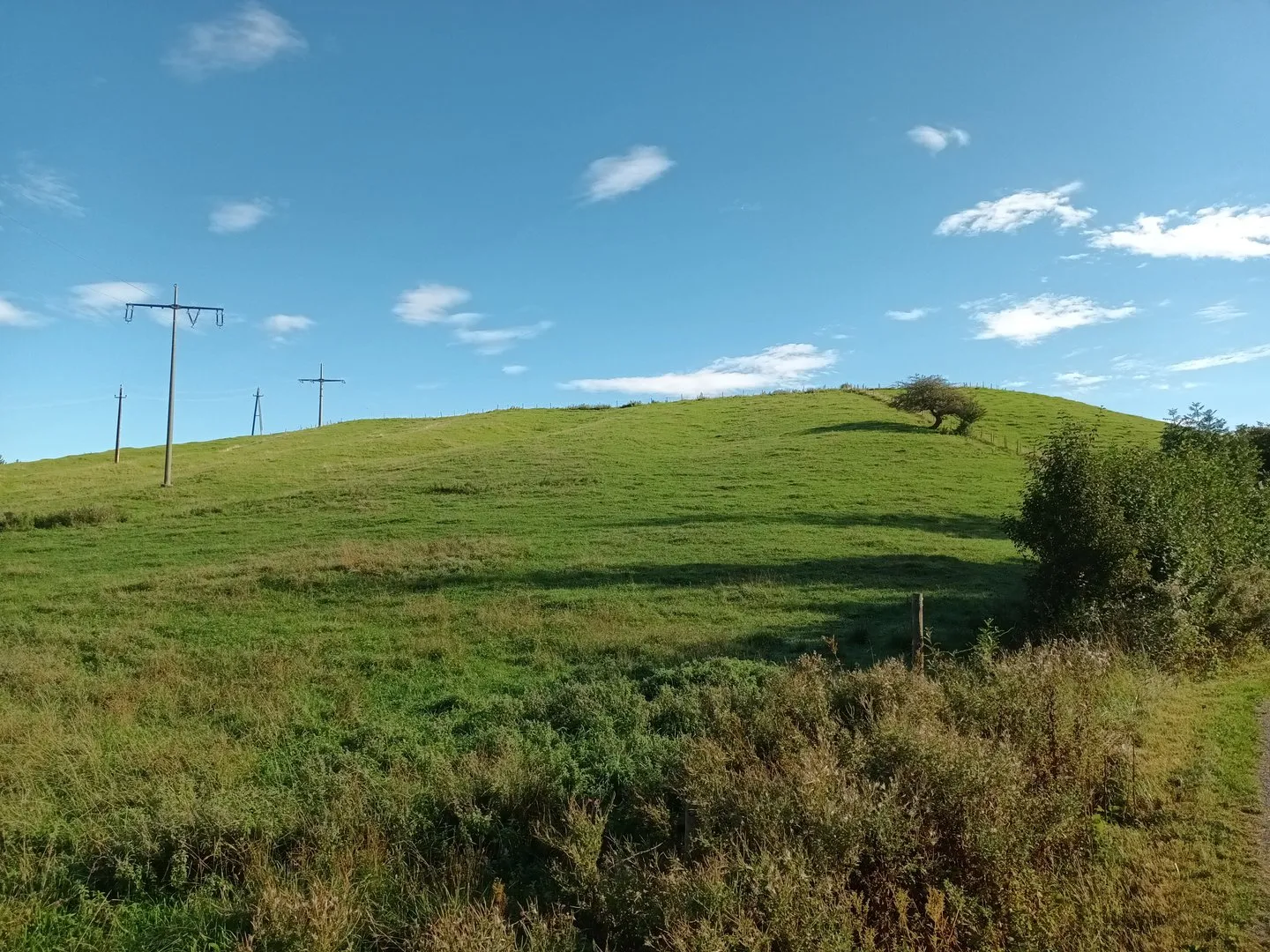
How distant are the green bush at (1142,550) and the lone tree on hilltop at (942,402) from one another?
3998 cm

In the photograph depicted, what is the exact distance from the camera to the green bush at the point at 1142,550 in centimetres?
1407

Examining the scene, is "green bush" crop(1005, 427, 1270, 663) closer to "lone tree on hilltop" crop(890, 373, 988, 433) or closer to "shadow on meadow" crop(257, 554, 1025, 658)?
"shadow on meadow" crop(257, 554, 1025, 658)

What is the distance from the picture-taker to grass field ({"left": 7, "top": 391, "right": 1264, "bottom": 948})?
9891mm

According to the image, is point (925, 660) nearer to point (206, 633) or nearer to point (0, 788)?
point (0, 788)

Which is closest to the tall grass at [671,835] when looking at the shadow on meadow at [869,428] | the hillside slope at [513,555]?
the hillside slope at [513,555]

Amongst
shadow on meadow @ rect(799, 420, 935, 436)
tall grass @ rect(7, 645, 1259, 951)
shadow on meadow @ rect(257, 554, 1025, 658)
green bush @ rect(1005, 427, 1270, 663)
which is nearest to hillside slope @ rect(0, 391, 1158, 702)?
shadow on meadow @ rect(257, 554, 1025, 658)

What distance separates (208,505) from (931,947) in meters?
39.5

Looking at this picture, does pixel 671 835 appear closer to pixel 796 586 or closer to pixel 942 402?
pixel 796 586

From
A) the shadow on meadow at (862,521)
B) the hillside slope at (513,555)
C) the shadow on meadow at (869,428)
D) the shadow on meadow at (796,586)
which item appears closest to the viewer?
the hillside slope at (513,555)

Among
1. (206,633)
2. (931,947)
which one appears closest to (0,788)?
(206,633)

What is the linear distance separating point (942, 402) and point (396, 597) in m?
46.6

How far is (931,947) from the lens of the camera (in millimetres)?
5547

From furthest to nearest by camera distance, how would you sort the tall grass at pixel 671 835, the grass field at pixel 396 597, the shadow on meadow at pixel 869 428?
1. the shadow on meadow at pixel 869 428
2. the grass field at pixel 396 597
3. the tall grass at pixel 671 835

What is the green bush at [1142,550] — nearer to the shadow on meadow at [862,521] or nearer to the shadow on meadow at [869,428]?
the shadow on meadow at [862,521]
